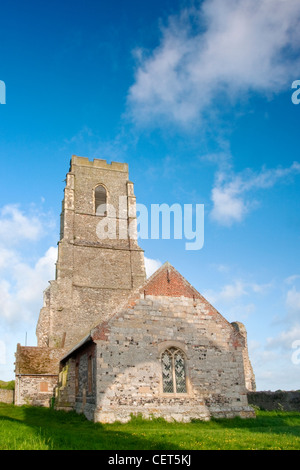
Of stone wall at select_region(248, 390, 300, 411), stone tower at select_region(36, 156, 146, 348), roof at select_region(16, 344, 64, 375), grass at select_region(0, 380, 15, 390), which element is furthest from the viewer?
grass at select_region(0, 380, 15, 390)

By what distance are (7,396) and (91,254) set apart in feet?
40.5

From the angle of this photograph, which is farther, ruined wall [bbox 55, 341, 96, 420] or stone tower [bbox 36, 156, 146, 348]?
stone tower [bbox 36, 156, 146, 348]

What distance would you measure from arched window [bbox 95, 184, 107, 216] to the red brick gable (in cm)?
1925

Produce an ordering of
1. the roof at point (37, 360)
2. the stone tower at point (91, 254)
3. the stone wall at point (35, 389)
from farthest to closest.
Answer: the stone tower at point (91, 254)
the roof at point (37, 360)
the stone wall at point (35, 389)

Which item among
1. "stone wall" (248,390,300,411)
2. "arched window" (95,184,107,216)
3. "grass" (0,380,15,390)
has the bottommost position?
"grass" (0,380,15,390)

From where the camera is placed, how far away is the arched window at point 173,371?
1534 cm

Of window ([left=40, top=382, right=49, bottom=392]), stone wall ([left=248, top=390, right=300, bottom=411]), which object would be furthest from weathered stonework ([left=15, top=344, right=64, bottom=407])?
stone wall ([left=248, top=390, right=300, bottom=411])

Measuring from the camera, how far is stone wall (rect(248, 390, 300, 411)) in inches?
769

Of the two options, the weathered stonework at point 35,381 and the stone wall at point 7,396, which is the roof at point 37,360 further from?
the stone wall at point 7,396

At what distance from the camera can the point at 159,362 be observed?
15359 mm

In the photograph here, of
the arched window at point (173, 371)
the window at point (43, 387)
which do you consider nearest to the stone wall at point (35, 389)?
the window at point (43, 387)

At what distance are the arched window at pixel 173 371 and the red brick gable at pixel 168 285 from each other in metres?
2.44

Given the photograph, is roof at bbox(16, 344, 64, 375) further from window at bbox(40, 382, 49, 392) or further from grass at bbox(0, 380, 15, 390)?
grass at bbox(0, 380, 15, 390)
